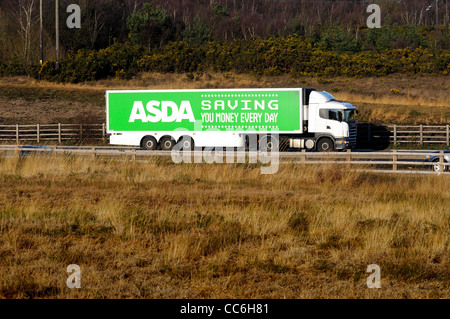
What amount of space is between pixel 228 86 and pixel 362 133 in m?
18.2

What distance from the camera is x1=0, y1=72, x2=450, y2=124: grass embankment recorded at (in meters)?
41.5

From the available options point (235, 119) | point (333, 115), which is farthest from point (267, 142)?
point (333, 115)

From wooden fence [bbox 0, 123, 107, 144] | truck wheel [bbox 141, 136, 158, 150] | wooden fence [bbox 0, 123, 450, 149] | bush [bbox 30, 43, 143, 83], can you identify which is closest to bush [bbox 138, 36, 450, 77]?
bush [bbox 30, 43, 143, 83]

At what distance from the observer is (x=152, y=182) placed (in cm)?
1811

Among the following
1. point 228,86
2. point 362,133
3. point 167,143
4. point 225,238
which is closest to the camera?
point 225,238

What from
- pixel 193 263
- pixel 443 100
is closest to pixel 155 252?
pixel 193 263

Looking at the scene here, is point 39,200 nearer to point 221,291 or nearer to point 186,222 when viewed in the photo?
point 186,222

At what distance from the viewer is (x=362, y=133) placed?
37.3 metres

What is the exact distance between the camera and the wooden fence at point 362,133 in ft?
117

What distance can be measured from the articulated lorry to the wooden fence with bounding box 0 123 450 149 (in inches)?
217

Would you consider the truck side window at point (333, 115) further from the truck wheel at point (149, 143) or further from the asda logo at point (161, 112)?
the truck wheel at point (149, 143)

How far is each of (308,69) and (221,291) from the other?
183ft

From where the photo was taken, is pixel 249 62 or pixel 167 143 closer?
pixel 167 143

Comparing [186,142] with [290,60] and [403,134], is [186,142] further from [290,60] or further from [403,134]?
[290,60]
